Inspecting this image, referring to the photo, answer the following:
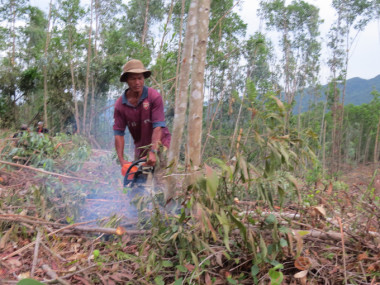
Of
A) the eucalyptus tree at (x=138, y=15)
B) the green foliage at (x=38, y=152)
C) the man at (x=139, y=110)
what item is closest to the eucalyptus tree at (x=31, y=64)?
the eucalyptus tree at (x=138, y=15)

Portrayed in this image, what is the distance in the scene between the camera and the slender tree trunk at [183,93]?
2580mm

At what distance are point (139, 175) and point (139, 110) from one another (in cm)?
80

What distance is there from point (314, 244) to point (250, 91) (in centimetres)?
111

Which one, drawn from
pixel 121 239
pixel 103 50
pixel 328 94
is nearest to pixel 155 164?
pixel 121 239

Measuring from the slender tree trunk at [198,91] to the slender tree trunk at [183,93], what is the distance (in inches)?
5.9

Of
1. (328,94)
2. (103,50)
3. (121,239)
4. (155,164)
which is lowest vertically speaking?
(121,239)

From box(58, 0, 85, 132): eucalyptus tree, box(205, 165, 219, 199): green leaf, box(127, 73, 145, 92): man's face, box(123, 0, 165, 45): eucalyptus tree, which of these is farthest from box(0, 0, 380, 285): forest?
box(123, 0, 165, 45): eucalyptus tree

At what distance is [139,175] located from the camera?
2725 mm

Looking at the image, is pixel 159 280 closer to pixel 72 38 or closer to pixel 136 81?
pixel 136 81

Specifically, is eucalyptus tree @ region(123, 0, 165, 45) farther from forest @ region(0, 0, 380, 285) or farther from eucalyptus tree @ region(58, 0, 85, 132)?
forest @ region(0, 0, 380, 285)

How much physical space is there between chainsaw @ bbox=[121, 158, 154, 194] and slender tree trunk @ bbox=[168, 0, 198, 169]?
0.22 m

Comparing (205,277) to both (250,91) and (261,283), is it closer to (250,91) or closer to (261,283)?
(261,283)

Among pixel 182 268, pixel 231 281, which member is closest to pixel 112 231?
pixel 182 268

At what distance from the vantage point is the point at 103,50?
50.0ft
